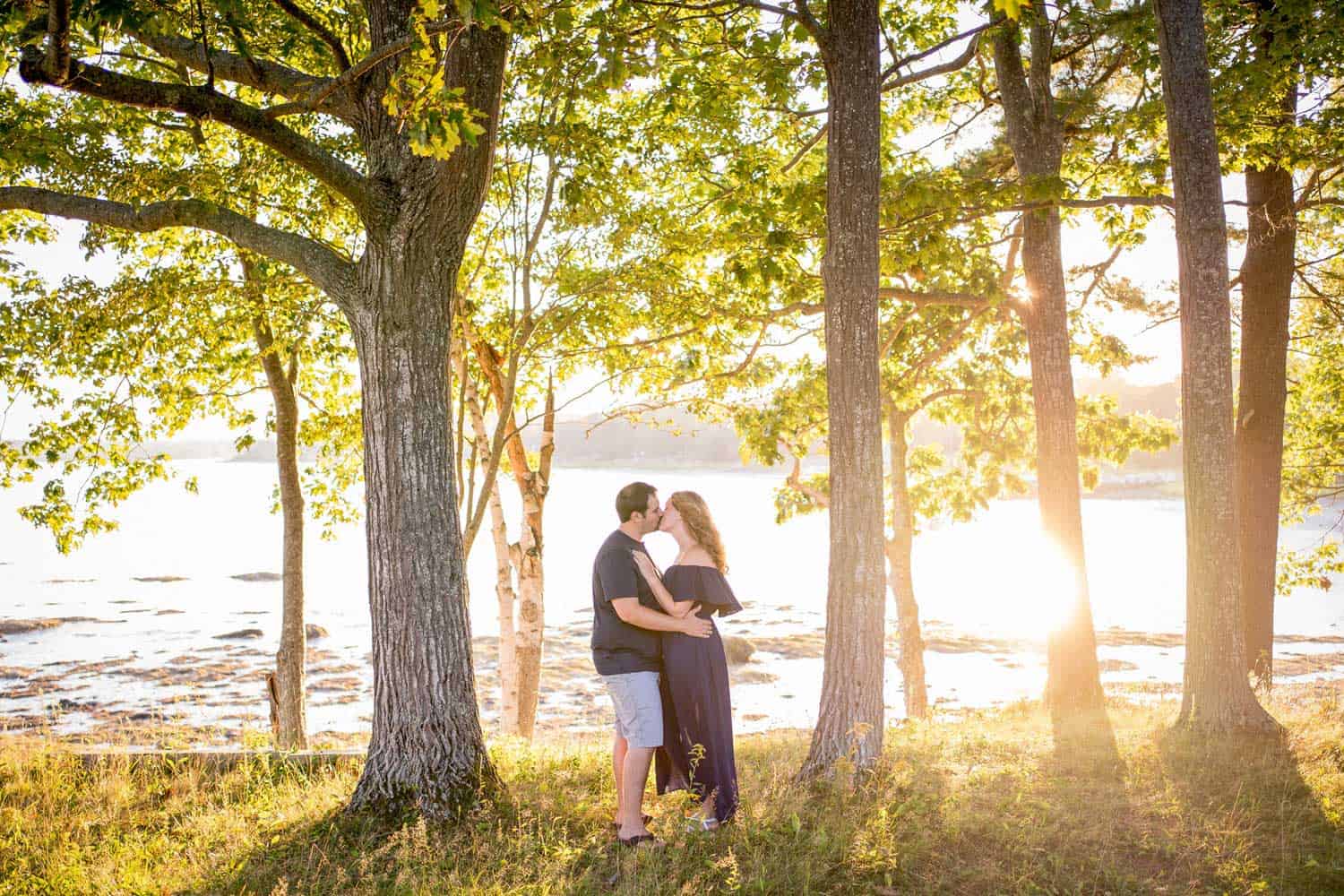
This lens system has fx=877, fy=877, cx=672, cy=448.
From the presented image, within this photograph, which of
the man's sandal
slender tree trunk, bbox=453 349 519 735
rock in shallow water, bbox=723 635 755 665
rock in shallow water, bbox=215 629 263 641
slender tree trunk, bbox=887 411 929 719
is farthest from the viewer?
rock in shallow water, bbox=215 629 263 641

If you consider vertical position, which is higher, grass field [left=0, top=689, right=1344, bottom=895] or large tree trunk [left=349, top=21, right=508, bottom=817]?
large tree trunk [left=349, top=21, right=508, bottom=817]

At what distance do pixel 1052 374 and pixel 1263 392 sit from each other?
361 centimetres

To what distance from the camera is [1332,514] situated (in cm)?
6512

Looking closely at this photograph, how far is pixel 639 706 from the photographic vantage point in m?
5.29

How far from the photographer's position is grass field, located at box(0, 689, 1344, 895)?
15.6 ft

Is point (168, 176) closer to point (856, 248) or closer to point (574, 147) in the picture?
point (574, 147)

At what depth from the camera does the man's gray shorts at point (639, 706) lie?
5246 mm

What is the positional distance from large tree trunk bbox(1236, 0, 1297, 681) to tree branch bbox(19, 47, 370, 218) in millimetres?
10965

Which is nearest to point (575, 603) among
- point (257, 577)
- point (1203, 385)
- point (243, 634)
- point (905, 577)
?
point (243, 634)

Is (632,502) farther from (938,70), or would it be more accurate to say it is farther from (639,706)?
(938,70)

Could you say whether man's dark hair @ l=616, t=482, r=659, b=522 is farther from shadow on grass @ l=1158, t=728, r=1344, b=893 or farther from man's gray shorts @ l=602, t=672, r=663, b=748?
shadow on grass @ l=1158, t=728, r=1344, b=893

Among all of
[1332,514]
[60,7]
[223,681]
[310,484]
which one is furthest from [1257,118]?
[1332,514]

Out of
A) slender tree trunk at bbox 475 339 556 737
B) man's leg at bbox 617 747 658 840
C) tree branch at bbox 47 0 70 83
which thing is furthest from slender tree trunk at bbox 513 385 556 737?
tree branch at bbox 47 0 70 83

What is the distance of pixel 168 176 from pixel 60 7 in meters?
3.51
